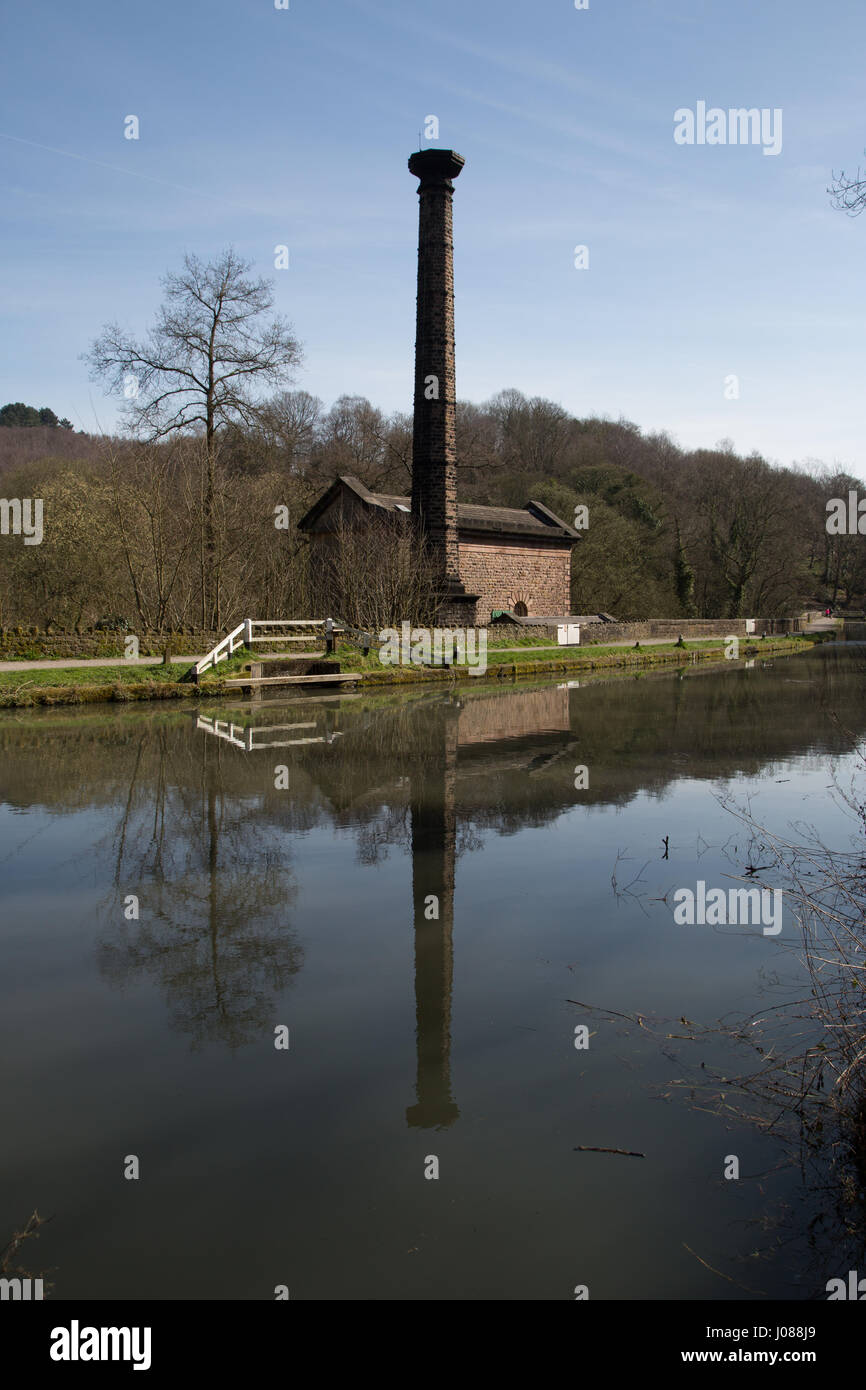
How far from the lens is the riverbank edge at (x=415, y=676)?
17.8 meters

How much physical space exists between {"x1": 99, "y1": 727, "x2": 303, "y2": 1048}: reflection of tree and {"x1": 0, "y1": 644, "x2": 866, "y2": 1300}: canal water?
3 cm

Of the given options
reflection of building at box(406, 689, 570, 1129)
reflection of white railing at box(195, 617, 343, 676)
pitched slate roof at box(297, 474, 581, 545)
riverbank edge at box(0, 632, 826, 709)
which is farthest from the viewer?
pitched slate roof at box(297, 474, 581, 545)

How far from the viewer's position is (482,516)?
3684 centimetres

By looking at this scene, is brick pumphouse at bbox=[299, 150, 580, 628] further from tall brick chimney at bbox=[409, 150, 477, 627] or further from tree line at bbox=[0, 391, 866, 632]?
tree line at bbox=[0, 391, 866, 632]

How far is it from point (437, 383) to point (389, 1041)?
86.2 feet

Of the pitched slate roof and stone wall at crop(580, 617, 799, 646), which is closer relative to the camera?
the pitched slate roof

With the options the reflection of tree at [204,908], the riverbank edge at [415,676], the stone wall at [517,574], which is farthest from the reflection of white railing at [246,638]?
the reflection of tree at [204,908]

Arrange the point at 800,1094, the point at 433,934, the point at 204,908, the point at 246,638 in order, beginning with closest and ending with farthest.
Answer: the point at 800,1094 → the point at 433,934 → the point at 204,908 → the point at 246,638

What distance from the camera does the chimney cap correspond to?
2723cm

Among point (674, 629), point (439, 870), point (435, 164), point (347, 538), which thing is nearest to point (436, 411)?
point (347, 538)

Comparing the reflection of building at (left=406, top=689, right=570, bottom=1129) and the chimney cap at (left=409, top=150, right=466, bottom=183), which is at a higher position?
the chimney cap at (left=409, top=150, right=466, bottom=183)

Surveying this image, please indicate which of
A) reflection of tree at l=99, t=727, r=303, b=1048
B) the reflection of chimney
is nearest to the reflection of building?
the reflection of chimney

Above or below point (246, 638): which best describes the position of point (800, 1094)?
below

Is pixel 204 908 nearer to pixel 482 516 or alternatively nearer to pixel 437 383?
pixel 437 383
